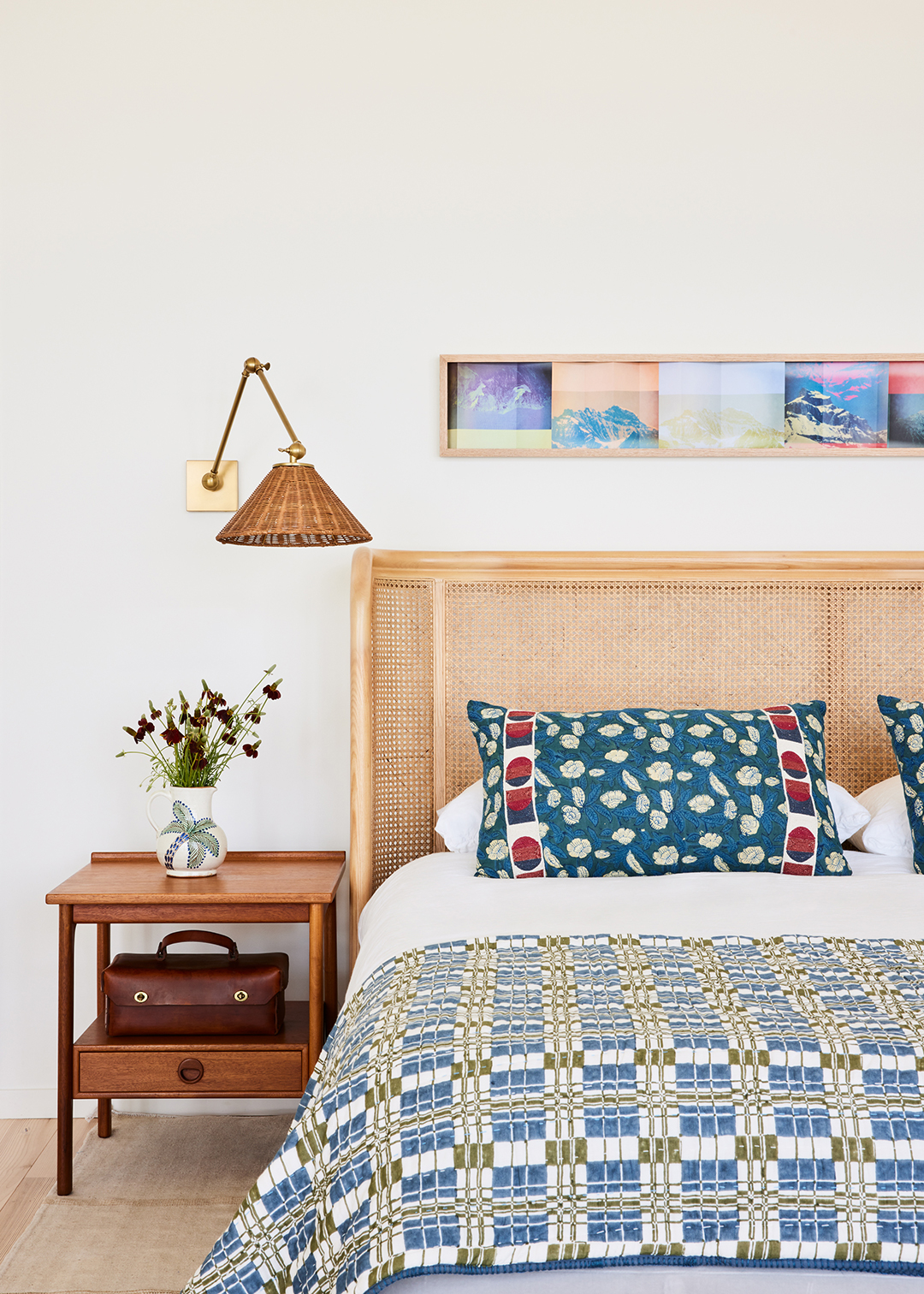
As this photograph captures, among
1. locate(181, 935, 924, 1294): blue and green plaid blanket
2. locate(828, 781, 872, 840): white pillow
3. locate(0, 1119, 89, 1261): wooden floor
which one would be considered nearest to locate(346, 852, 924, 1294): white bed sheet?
locate(828, 781, 872, 840): white pillow

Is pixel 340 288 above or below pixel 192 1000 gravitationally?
above

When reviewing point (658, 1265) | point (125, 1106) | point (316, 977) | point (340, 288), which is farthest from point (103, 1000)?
point (340, 288)

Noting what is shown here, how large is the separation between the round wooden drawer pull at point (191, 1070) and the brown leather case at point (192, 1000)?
0.06m

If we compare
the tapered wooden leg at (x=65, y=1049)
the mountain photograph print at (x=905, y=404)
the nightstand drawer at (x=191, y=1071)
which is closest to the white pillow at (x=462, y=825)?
the nightstand drawer at (x=191, y=1071)

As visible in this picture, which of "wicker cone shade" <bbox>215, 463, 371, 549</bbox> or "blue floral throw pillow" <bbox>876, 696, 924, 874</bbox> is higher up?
"wicker cone shade" <bbox>215, 463, 371, 549</bbox>

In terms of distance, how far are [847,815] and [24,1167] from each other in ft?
6.35

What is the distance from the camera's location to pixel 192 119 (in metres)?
2.41

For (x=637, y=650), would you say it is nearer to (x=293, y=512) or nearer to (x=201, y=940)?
(x=293, y=512)

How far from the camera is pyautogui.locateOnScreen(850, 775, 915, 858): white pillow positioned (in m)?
2.06

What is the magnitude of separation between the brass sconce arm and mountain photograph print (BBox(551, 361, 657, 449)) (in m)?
0.65

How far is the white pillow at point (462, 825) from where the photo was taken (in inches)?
83.8

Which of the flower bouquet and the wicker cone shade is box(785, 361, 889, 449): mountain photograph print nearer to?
the wicker cone shade

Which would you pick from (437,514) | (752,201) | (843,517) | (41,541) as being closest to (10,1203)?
(41,541)

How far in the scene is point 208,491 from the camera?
2416 mm
